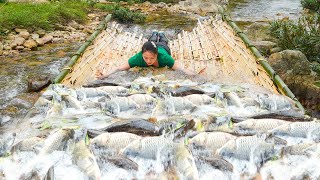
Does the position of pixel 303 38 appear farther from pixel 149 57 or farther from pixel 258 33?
pixel 149 57

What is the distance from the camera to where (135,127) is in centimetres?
324

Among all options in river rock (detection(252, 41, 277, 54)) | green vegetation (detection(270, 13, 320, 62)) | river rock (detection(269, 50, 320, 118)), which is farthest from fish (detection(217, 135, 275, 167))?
river rock (detection(252, 41, 277, 54))

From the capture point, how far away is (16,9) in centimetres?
1123

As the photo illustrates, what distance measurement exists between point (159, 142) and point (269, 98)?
1488 mm

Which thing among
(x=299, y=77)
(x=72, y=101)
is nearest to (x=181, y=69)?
(x=299, y=77)

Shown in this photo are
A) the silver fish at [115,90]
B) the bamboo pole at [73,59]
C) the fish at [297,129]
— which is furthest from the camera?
the bamboo pole at [73,59]

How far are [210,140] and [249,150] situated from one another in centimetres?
30

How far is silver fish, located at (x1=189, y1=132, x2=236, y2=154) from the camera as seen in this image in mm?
2979

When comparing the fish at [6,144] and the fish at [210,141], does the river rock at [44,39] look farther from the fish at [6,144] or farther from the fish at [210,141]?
the fish at [210,141]

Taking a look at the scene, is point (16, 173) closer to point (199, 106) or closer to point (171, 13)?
point (199, 106)

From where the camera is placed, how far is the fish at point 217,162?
2.74 m

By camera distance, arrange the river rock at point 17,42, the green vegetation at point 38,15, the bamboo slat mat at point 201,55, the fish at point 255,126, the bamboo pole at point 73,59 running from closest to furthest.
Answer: the fish at point 255,126
the bamboo pole at point 73,59
the bamboo slat mat at point 201,55
the river rock at point 17,42
the green vegetation at point 38,15

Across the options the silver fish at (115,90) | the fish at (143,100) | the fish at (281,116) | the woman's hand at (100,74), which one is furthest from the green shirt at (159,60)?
the fish at (281,116)

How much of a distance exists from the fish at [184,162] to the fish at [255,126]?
0.59 meters
